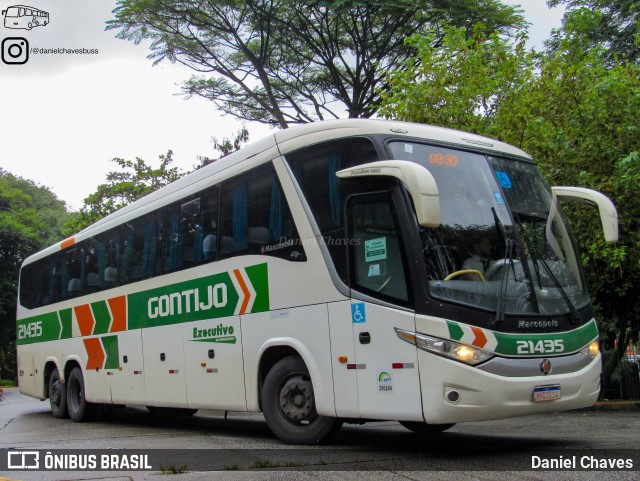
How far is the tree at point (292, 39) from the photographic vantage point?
69.6 ft

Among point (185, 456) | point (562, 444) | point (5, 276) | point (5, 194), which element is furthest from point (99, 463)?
point (5, 194)

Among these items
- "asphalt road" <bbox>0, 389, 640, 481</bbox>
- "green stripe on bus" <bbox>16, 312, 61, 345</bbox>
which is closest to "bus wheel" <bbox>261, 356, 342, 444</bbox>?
"asphalt road" <bbox>0, 389, 640, 481</bbox>

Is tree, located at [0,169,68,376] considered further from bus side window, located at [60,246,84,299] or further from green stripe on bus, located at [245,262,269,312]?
green stripe on bus, located at [245,262,269,312]

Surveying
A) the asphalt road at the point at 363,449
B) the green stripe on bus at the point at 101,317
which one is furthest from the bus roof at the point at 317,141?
the asphalt road at the point at 363,449

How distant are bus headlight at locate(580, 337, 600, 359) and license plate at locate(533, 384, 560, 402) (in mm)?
629

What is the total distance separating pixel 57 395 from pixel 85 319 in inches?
84.8

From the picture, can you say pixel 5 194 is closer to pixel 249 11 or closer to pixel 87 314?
pixel 249 11

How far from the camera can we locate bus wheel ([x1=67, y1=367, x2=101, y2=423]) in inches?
556

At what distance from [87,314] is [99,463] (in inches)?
257

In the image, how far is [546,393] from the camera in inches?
280

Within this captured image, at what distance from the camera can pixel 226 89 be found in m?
24.0

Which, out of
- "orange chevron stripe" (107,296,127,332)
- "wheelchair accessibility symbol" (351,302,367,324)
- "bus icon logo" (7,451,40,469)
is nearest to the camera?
"wheelchair accessibility symbol" (351,302,367,324)

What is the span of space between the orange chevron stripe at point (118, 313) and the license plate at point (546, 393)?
7531 millimetres

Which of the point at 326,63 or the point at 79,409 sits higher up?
the point at 326,63
